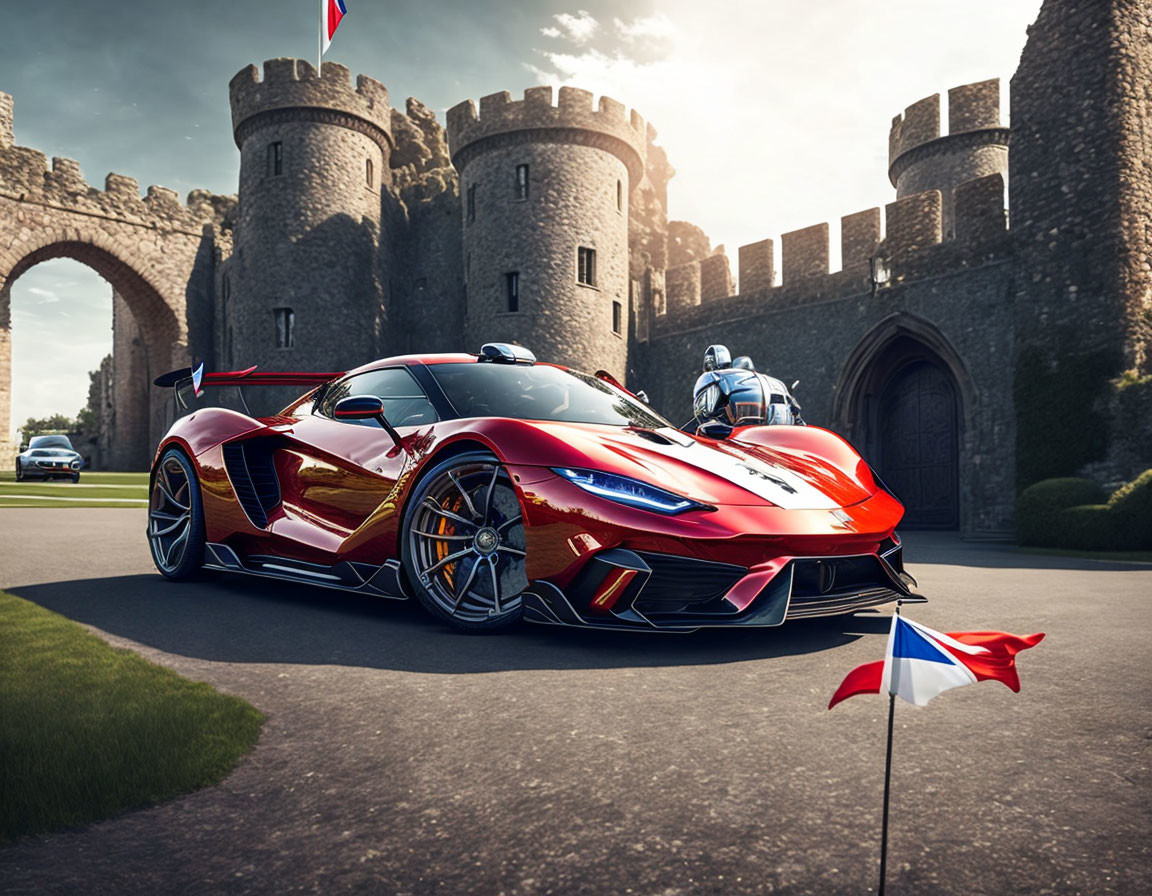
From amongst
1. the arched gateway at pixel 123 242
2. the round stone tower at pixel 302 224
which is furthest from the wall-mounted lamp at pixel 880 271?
the arched gateway at pixel 123 242

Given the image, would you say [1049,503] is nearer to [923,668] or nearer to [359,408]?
[359,408]

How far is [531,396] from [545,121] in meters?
24.9

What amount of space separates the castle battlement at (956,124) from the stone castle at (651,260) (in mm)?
62

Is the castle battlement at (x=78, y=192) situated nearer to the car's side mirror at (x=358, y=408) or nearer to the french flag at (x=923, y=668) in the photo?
the car's side mirror at (x=358, y=408)

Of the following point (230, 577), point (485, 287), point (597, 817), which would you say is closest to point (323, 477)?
point (230, 577)

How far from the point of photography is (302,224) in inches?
1166

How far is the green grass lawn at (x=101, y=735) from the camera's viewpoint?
197 centimetres

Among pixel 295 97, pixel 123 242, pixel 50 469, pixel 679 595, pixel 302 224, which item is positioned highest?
pixel 295 97

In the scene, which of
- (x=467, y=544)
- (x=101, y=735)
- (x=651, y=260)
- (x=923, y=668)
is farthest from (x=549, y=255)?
(x=923, y=668)

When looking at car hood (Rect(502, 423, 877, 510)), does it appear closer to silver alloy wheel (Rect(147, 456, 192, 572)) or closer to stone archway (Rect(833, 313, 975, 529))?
silver alloy wheel (Rect(147, 456, 192, 572))

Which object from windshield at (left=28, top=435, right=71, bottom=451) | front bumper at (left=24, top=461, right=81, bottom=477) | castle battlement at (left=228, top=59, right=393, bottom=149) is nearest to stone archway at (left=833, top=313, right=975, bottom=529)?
castle battlement at (left=228, top=59, right=393, bottom=149)

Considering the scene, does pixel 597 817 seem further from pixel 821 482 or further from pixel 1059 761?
pixel 821 482

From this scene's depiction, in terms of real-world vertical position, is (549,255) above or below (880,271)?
above

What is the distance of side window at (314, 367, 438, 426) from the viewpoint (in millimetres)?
4891
